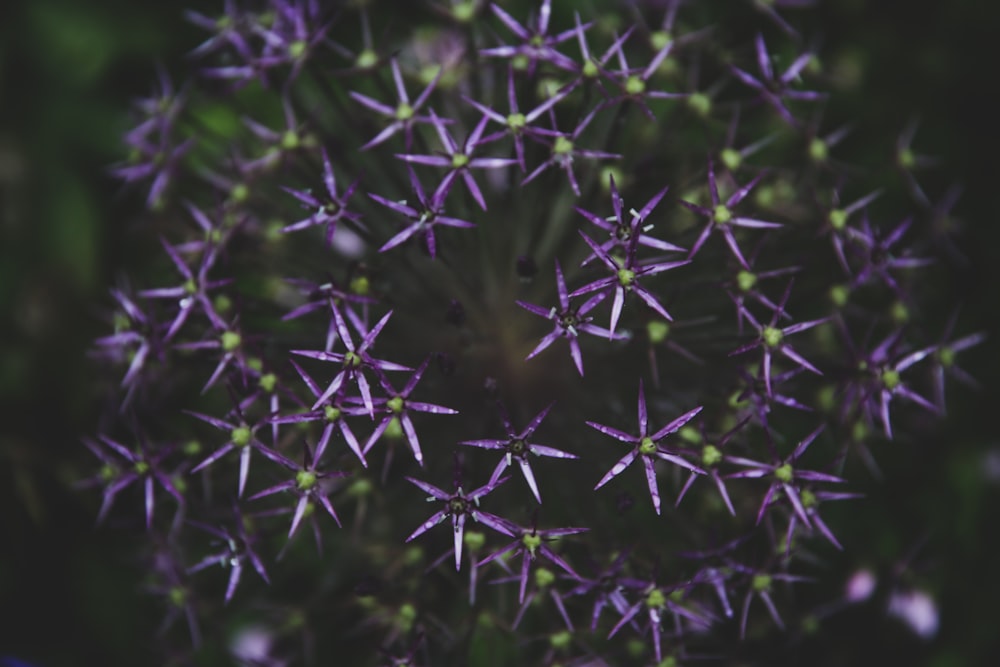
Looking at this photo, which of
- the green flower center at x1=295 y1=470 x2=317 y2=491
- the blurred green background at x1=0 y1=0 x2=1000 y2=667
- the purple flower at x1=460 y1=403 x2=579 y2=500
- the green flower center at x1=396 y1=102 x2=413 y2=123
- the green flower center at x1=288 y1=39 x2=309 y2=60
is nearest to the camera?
the purple flower at x1=460 y1=403 x2=579 y2=500

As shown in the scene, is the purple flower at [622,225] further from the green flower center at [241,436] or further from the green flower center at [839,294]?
the green flower center at [241,436]

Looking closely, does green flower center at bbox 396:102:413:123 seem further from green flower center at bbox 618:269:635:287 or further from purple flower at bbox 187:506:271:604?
purple flower at bbox 187:506:271:604

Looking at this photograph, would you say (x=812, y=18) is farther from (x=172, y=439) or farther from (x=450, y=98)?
(x=172, y=439)

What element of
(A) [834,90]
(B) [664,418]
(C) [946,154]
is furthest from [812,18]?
(B) [664,418]

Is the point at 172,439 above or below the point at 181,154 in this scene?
below

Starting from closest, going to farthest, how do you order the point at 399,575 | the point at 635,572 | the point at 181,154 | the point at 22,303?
the point at 635,572
the point at 399,575
the point at 181,154
the point at 22,303

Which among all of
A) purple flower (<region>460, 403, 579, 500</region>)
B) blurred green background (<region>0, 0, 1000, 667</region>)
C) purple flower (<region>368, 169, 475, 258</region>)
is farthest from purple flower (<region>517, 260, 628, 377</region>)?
blurred green background (<region>0, 0, 1000, 667</region>)

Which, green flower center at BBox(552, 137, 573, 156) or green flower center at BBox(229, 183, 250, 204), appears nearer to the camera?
green flower center at BBox(552, 137, 573, 156)
